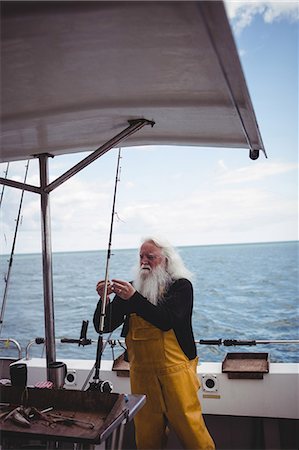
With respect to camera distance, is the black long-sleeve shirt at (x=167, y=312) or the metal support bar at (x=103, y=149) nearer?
the metal support bar at (x=103, y=149)

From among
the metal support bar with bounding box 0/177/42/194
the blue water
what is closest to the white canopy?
the metal support bar with bounding box 0/177/42/194

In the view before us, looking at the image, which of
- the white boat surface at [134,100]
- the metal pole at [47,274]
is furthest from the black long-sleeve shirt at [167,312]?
the white boat surface at [134,100]

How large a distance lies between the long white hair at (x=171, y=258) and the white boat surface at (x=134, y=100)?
0.55 metres

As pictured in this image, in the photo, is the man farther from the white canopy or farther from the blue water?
the blue water

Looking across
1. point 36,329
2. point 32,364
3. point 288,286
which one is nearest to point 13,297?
point 36,329

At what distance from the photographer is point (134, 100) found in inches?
68.8

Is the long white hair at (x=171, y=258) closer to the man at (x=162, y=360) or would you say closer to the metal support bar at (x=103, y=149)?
the man at (x=162, y=360)

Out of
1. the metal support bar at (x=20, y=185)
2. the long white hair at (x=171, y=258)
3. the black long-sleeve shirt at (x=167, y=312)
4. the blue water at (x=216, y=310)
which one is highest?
the metal support bar at (x=20, y=185)

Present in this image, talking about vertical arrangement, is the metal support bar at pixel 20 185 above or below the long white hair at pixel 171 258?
above

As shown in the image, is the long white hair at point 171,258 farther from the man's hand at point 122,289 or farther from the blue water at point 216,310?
the blue water at point 216,310

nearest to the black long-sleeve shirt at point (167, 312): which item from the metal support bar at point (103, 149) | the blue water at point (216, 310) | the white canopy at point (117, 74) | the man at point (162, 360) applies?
the man at point (162, 360)

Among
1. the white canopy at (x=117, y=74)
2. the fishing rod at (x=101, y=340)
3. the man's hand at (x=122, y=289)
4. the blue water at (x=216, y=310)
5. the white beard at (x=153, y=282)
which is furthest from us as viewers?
the blue water at (x=216, y=310)

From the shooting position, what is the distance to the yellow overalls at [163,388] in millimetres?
2154

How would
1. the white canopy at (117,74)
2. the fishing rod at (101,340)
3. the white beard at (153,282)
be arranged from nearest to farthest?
1. the white canopy at (117,74)
2. the fishing rod at (101,340)
3. the white beard at (153,282)
